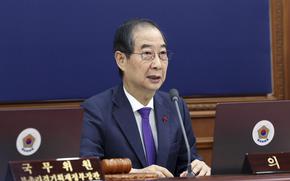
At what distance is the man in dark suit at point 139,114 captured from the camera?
8.69ft

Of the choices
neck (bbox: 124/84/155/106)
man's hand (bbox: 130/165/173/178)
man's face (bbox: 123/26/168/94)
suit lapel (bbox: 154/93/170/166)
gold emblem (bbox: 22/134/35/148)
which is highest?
man's face (bbox: 123/26/168/94)

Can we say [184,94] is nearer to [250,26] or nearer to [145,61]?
[250,26]

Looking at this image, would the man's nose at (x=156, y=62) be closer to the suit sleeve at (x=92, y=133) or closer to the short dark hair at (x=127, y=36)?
the short dark hair at (x=127, y=36)

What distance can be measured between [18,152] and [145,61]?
0.91m

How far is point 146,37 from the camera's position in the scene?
2.76m

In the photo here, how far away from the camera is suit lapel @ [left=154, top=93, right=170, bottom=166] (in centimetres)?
267

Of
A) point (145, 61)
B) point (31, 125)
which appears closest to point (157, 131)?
point (145, 61)

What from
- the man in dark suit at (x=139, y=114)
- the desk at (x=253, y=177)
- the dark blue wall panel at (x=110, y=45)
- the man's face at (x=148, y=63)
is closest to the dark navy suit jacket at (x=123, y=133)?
the man in dark suit at (x=139, y=114)

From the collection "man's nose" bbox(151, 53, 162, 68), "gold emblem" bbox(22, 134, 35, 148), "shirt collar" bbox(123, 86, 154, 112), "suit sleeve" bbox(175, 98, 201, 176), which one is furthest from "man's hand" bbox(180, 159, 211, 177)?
"gold emblem" bbox(22, 134, 35, 148)

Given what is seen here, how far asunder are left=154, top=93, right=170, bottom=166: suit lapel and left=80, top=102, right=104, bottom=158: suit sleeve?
0.24 metres

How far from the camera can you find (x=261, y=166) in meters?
2.23

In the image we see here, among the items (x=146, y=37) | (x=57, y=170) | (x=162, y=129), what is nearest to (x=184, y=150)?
(x=162, y=129)

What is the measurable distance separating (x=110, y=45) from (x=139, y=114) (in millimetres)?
881

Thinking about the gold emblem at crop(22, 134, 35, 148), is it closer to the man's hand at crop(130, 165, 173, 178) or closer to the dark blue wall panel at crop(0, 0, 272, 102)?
the man's hand at crop(130, 165, 173, 178)
